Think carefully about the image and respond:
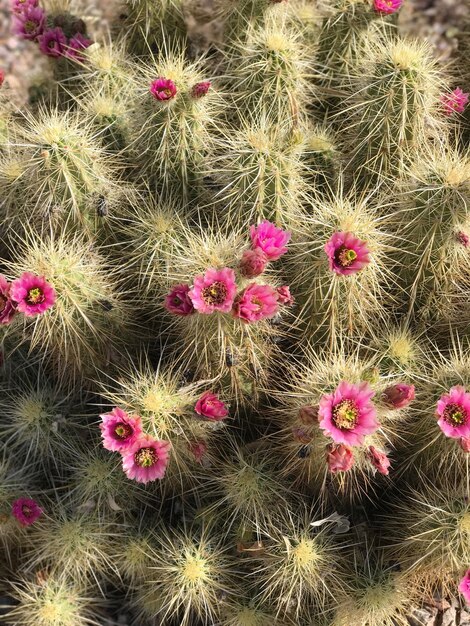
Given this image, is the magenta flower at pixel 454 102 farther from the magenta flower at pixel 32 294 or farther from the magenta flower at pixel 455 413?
the magenta flower at pixel 32 294

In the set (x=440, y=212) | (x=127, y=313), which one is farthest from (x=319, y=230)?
(x=127, y=313)

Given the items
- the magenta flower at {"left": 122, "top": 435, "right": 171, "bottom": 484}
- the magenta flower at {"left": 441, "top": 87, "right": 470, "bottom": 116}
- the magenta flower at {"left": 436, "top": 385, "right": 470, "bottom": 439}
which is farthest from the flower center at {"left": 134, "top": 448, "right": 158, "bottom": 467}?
the magenta flower at {"left": 441, "top": 87, "right": 470, "bottom": 116}

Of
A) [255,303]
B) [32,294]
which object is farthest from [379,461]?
[32,294]

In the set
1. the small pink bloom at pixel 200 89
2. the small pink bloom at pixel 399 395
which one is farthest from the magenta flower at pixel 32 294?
the small pink bloom at pixel 399 395

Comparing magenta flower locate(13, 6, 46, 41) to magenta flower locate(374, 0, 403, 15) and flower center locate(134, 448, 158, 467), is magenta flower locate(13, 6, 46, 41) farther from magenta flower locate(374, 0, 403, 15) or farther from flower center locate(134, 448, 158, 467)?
flower center locate(134, 448, 158, 467)

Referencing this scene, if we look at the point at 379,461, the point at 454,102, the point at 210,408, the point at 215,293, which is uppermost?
the point at 454,102

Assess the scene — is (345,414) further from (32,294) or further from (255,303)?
(32,294)
